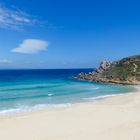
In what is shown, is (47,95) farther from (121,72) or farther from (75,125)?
(121,72)

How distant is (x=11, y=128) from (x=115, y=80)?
170 feet

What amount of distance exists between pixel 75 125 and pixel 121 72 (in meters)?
56.8

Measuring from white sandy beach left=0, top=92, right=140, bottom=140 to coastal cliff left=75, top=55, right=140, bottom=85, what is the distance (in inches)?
1644

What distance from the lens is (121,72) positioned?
73812 millimetres

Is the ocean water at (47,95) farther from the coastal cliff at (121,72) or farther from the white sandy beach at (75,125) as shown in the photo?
the coastal cliff at (121,72)

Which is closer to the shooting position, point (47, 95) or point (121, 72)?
point (47, 95)

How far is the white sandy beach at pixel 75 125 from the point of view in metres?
16.1

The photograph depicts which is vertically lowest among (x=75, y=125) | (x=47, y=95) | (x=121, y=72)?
(x=75, y=125)

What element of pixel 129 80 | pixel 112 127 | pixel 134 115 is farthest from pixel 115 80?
pixel 112 127

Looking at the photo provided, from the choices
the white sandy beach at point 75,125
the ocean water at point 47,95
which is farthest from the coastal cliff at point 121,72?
the white sandy beach at point 75,125

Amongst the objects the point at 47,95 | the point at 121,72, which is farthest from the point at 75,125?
the point at 121,72

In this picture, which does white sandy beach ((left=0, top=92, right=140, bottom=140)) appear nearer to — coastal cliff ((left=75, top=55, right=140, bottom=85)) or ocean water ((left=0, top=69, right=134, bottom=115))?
ocean water ((left=0, top=69, right=134, bottom=115))

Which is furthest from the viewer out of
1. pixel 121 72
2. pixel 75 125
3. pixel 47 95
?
pixel 121 72

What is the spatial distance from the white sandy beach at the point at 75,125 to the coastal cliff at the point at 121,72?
41767mm
